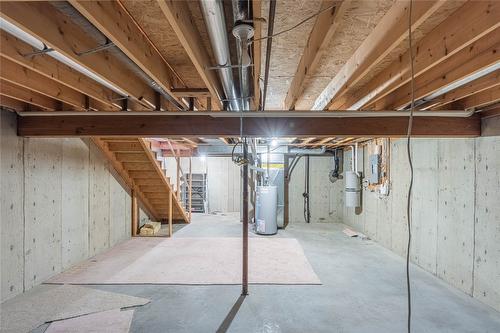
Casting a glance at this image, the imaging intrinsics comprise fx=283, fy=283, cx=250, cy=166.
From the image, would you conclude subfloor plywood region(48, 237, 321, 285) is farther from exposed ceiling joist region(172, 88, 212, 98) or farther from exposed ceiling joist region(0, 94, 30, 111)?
exposed ceiling joist region(172, 88, 212, 98)

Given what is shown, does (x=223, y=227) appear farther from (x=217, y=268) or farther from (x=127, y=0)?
(x=127, y=0)

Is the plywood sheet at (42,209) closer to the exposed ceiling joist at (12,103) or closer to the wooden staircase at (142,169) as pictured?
the exposed ceiling joist at (12,103)

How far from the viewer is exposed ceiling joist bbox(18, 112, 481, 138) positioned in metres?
2.86

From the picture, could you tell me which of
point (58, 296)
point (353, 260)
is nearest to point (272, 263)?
point (353, 260)

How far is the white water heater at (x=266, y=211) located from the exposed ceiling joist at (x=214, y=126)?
306 centimetres

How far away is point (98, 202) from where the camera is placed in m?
4.38

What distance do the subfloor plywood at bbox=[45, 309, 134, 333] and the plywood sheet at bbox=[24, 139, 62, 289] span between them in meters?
1.07

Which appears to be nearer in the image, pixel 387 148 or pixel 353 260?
pixel 353 260

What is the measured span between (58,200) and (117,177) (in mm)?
1438

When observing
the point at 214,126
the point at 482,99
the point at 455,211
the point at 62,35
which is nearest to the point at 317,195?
the point at 455,211

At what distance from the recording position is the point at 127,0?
131 cm

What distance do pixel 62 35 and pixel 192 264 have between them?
324 centimetres

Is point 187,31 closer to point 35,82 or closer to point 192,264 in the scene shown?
point 35,82

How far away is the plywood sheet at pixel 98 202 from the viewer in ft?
13.8
